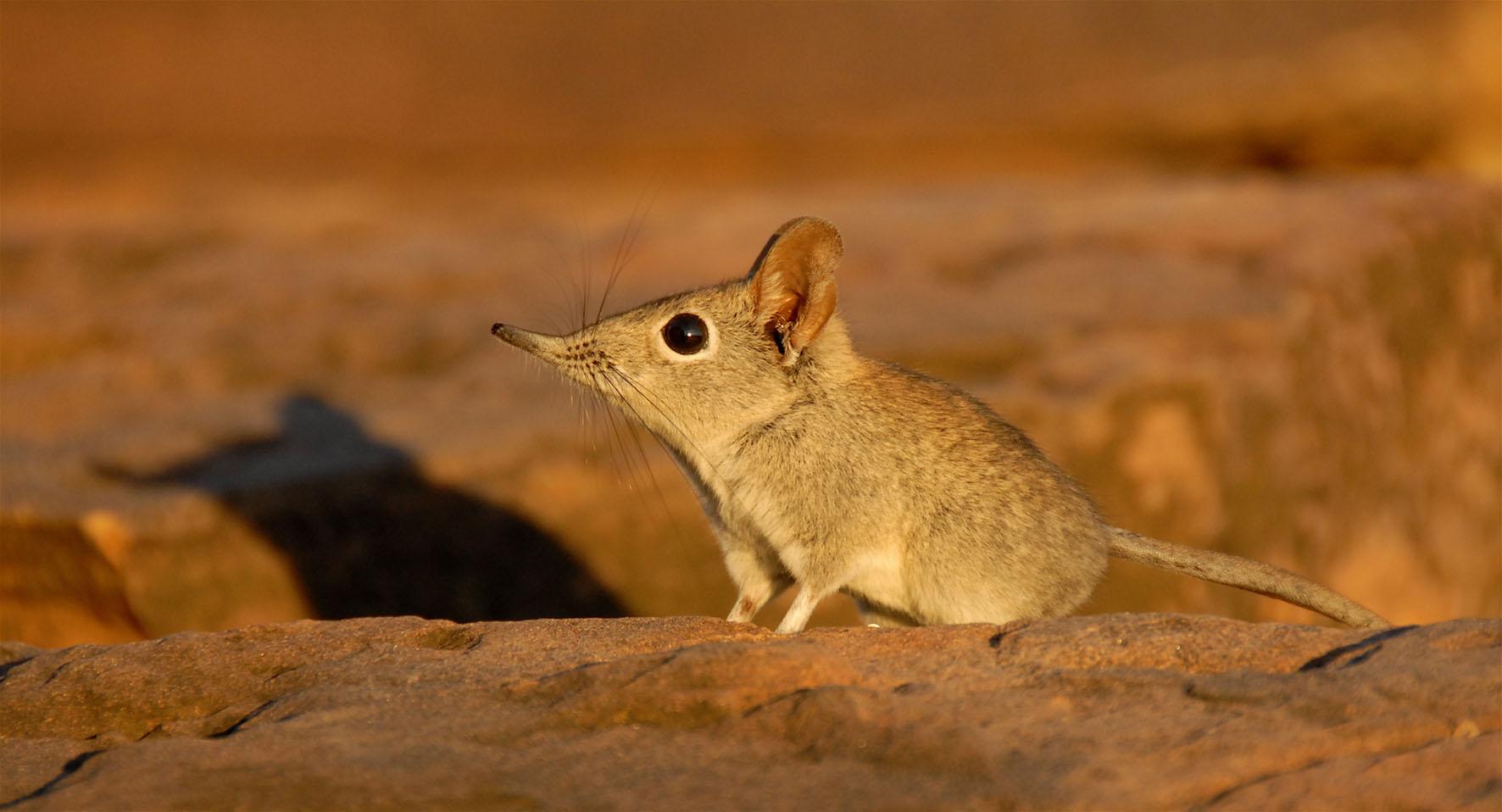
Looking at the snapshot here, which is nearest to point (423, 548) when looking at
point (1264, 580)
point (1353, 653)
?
point (1264, 580)

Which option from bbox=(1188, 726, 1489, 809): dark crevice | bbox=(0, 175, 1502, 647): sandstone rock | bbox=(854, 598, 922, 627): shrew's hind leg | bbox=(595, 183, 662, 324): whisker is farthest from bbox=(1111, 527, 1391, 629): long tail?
bbox=(595, 183, 662, 324): whisker

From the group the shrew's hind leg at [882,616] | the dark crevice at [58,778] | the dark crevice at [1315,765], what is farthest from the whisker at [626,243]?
the dark crevice at [1315,765]

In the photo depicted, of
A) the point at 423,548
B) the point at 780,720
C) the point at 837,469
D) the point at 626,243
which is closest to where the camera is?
the point at 780,720

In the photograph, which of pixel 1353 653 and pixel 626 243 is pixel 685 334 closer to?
pixel 1353 653

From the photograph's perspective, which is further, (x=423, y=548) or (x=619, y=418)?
(x=423, y=548)

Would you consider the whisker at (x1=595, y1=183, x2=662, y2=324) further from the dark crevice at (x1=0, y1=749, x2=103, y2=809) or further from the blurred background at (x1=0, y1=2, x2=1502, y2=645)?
the dark crevice at (x1=0, y1=749, x2=103, y2=809)

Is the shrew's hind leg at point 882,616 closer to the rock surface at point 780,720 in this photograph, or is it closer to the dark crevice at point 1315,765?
the rock surface at point 780,720

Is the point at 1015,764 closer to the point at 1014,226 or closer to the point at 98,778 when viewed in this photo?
the point at 98,778
